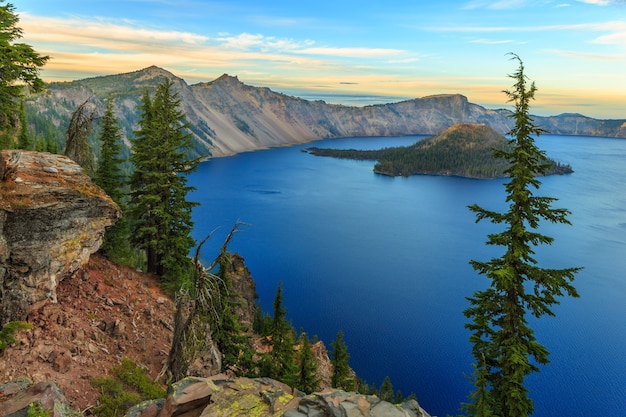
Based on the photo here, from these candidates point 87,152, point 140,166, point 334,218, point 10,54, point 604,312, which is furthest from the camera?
point 334,218

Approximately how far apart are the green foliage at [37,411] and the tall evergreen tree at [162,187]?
60.4ft

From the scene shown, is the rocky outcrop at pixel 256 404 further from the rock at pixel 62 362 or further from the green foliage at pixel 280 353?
the green foliage at pixel 280 353

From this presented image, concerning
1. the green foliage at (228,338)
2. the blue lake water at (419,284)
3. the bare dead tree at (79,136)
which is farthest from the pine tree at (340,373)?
the bare dead tree at (79,136)

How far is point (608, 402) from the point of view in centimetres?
4906

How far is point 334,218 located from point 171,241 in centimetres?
9817

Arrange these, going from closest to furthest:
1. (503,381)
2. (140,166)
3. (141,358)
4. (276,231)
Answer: (503,381), (141,358), (140,166), (276,231)

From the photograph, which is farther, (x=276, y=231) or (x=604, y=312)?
(x=276, y=231)

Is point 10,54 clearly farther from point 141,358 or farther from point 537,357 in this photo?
point 537,357

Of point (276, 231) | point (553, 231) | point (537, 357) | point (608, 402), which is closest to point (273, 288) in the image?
point (276, 231)

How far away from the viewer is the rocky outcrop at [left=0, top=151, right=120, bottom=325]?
18578 mm

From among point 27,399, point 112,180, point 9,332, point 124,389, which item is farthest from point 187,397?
point 112,180

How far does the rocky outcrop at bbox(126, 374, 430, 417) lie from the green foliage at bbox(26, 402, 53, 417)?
8.57ft

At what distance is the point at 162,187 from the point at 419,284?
201 ft

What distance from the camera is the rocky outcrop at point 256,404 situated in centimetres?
1338
